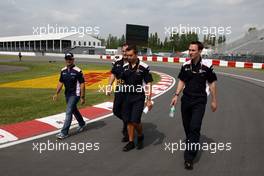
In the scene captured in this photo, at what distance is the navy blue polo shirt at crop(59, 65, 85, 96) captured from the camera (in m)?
6.40

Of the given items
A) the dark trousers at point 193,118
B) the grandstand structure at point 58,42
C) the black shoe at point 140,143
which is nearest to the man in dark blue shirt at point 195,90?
the dark trousers at point 193,118

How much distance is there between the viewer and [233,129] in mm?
6824

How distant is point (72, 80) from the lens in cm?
640

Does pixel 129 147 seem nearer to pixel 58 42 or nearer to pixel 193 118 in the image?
pixel 193 118

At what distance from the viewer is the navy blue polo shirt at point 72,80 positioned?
6402 millimetres

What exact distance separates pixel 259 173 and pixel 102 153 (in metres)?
2.39

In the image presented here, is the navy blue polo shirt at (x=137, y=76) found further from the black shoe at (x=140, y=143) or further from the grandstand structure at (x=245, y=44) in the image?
the grandstand structure at (x=245, y=44)
